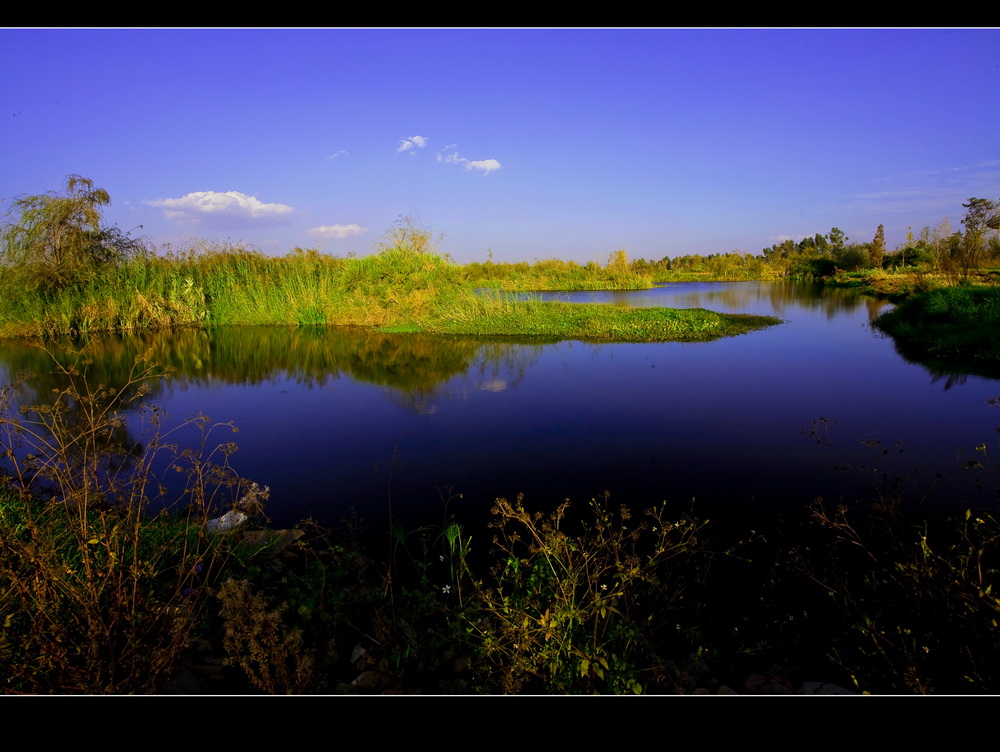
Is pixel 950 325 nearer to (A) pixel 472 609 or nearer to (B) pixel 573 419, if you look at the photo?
(B) pixel 573 419

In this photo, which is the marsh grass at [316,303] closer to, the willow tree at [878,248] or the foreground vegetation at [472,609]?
the foreground vegetation at [472,609]

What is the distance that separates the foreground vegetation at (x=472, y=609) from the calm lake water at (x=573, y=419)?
958mm

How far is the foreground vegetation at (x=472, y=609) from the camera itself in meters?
2.32

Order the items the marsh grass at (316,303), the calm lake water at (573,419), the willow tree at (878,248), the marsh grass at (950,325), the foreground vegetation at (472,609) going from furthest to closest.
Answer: the willow tree at (878,248)
the marsh grass at (316,303)
the marsh grass at (950,325)
the calm lake water at (573,419)
the foreground vegetation at (472,609)

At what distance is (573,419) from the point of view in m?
8.20

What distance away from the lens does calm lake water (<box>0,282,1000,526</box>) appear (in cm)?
566

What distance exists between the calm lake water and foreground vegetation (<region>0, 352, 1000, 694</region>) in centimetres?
96

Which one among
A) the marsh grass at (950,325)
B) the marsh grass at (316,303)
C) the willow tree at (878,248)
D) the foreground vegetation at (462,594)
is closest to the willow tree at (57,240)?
the marsh grass at (316,303)

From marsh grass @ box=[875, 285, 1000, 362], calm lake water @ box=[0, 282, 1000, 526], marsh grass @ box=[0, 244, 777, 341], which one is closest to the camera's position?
calm lake water @ box=[0, 282, 1000, 526]

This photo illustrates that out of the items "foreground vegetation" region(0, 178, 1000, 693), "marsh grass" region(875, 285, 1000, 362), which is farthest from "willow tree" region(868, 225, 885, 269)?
"foreground vegetation" region(0, 178, 1000, 693)

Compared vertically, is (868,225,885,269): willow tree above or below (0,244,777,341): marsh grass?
above

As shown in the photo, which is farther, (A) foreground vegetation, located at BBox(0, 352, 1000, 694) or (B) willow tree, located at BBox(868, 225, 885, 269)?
(B) willow tree, located at BBox(868, 225, 885, 269)

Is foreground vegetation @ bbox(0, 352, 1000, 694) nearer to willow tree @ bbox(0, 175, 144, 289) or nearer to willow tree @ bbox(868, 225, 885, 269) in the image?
willow tree @ bbox(0, 175, 144, 289)

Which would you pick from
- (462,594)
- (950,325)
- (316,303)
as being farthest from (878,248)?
(462,594)
